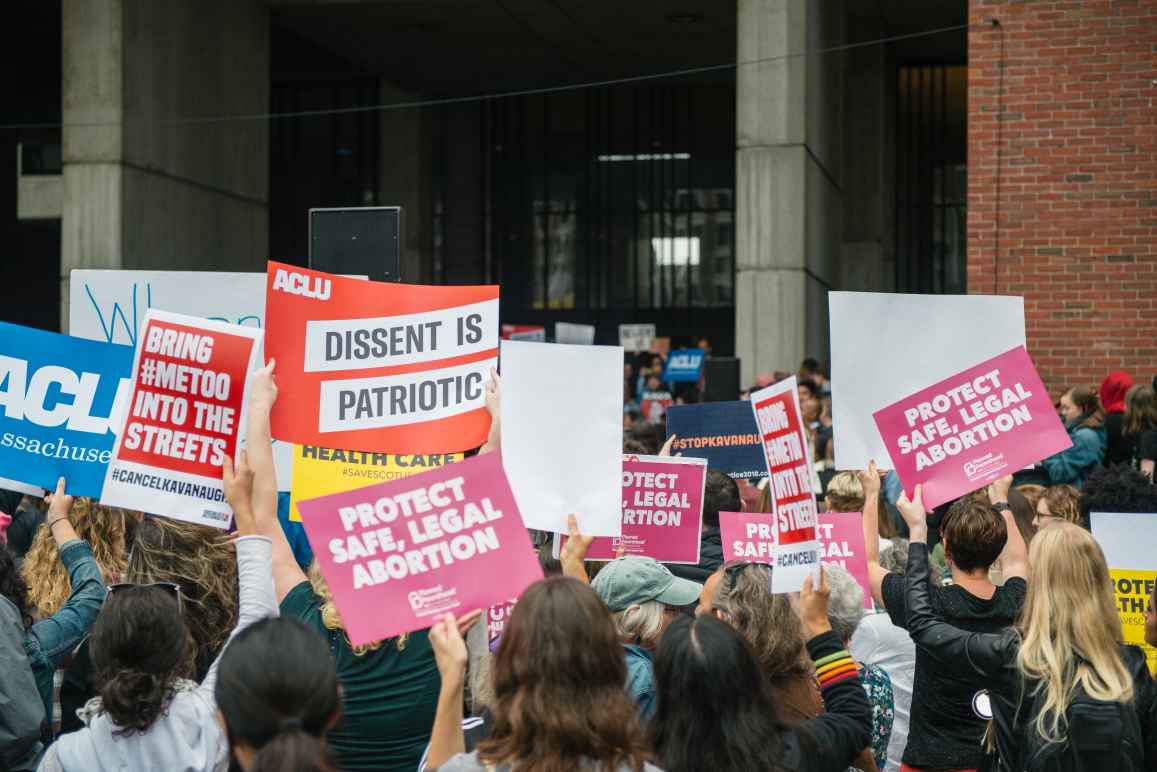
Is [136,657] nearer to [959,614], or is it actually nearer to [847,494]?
[959,614]

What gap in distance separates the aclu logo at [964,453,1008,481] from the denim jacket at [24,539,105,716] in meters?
3.09

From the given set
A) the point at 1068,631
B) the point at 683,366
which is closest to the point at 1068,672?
the point at 1068,631

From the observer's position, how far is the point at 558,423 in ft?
17.8

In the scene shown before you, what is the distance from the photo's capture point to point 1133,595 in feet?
18.4

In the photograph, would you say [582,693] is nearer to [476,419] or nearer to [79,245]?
[476,419]

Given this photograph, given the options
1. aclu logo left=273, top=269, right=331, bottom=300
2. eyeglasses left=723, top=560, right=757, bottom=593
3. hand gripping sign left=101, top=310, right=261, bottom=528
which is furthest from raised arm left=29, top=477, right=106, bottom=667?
eyeglasses left=723, top=560, right=757, bottom=593

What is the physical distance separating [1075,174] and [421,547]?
12259 mm

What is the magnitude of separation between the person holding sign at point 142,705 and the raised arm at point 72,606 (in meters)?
0.93

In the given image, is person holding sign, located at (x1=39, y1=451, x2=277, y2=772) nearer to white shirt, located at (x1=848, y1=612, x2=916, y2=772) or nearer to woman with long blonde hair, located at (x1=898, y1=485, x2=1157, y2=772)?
woman with long blonde hair, located at (x1=898, y1=485, x2=1157, y2=772)

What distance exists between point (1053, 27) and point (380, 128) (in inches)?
829

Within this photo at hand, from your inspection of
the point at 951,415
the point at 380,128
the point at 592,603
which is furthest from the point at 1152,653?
the point at 380,128

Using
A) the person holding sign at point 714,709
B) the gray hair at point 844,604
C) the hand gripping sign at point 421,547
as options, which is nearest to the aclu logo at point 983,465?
the gray hair at point 844,604

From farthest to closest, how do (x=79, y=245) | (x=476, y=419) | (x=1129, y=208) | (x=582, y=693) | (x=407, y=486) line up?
(x=79, y=245) < (x=1129, y=208) < (x=476, y=419) < (x=407, y=486) < (x=582, y=693)

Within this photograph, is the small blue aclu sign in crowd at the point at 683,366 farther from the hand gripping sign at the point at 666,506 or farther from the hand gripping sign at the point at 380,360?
the hand gripping sign at the point at 380,360
